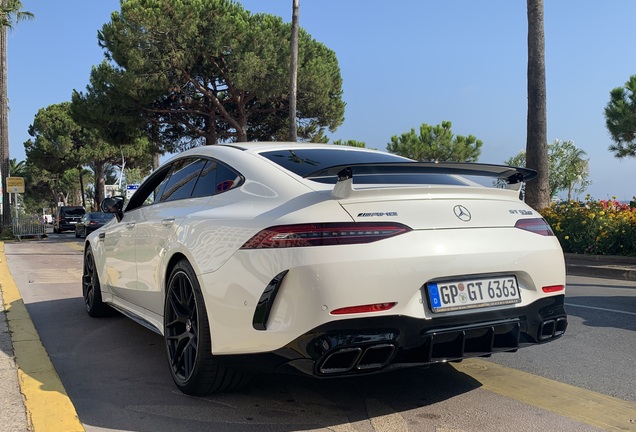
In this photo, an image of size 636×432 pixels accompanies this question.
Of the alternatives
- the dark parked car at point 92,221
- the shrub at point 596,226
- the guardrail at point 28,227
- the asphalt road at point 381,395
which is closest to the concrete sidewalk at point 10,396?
the asphalt road at point 381,395

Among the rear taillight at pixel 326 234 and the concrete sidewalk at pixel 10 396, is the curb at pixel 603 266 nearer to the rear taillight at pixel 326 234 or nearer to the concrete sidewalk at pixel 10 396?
the rear taillight at pixel 326 234

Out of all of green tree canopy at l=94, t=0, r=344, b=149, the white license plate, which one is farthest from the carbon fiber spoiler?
green tree canopy at l=94, t=0, r=344, b=149

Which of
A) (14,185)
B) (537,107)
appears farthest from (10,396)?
(14,185)

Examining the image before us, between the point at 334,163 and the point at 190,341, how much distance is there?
4.54 feet

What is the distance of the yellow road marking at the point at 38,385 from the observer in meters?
2.88

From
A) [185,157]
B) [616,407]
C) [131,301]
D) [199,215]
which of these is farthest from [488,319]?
[131,301]

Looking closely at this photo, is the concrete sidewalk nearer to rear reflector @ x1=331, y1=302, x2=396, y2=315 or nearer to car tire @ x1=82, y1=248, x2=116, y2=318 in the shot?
car tire @ x1=82, y1=248, x2=116, y2=318

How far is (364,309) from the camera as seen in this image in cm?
259

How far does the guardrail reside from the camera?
25391 mm

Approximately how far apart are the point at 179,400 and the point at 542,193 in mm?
11646

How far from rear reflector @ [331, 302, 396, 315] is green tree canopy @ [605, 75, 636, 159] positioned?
36.5m

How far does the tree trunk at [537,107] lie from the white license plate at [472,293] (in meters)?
10.8

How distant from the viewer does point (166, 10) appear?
77.3 feet

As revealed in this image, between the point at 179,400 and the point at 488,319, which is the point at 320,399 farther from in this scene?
the point at 488,319
